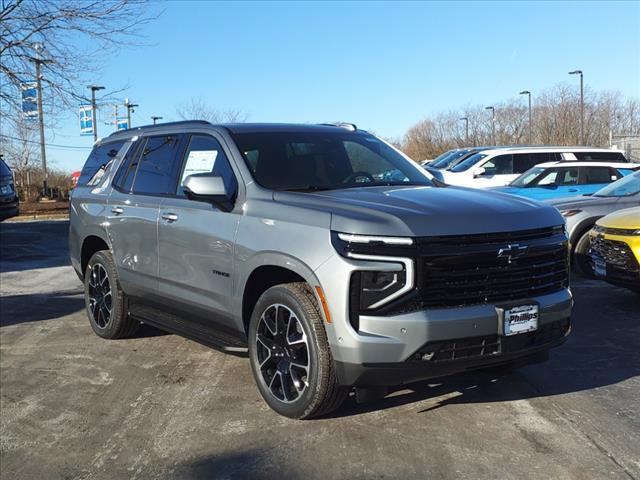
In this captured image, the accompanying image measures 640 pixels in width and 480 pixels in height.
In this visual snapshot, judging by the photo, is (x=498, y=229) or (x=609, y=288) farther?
(x=609, y=288)

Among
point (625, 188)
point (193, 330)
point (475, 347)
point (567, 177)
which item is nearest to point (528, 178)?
point (567, 177)

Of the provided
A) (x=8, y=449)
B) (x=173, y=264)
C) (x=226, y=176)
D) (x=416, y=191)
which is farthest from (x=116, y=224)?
(x=416, y=191)

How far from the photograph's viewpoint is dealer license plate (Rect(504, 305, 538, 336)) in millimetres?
3658

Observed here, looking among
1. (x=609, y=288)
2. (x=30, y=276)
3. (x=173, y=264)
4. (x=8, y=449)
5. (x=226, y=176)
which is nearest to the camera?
(x=8, y=449)

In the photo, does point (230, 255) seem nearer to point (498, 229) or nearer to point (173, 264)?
point (173, 264)

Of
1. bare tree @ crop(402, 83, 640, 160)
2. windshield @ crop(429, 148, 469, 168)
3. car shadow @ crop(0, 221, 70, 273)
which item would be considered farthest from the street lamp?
car shadow @ crop(0, 221, 70, 273)

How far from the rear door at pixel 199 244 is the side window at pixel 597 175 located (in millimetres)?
9963

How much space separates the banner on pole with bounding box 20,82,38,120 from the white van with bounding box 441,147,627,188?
1049 centimetres

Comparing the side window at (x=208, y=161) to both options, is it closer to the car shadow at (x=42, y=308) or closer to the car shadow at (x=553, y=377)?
the car shadow at (x=553, y=377)

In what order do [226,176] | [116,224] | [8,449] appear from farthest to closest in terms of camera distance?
[116,224] < [226,176] < [8,449]

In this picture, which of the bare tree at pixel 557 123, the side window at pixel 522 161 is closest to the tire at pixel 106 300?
the side window at pixel 522 161

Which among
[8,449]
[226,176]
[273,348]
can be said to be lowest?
[8,449]

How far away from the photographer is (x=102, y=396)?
15.6 ft

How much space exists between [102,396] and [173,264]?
112 cm
